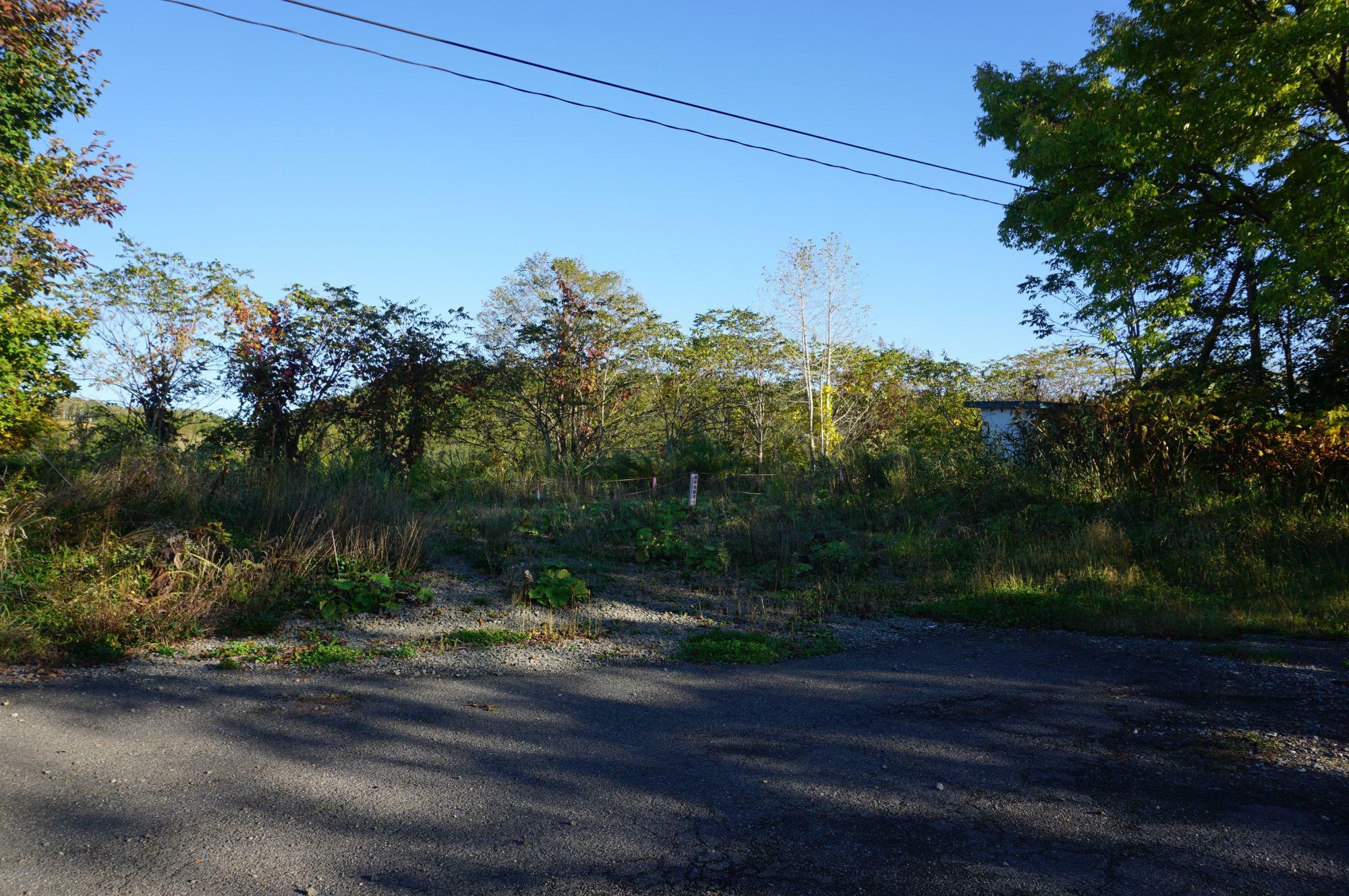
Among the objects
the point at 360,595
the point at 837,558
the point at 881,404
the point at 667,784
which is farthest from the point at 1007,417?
the point at 667,784

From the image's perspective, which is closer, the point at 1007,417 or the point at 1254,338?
the point at 1254,338

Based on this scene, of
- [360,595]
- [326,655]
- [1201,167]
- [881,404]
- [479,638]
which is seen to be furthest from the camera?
[881,404]

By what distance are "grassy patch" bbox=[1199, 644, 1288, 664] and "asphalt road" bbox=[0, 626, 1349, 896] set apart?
30cm

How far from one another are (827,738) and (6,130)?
11183 millimetres

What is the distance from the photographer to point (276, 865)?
10.7 ft

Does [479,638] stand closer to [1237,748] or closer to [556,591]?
[556,591]

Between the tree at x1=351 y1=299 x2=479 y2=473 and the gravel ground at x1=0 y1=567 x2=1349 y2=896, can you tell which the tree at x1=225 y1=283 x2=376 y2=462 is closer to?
the tree at x1=351 y1=299 x2=479 y2=473

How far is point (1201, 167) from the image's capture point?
1252cm

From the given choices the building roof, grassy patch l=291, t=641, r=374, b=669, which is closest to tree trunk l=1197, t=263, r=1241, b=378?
the building roof

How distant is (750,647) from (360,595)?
3.45 metres

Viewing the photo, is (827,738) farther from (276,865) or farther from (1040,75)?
(1040,75)

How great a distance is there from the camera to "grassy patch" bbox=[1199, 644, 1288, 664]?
6531mm

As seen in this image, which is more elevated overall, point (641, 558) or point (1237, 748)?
point (641, 558)

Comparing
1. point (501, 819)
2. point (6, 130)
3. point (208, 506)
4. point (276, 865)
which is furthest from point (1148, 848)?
point (6, 130)
